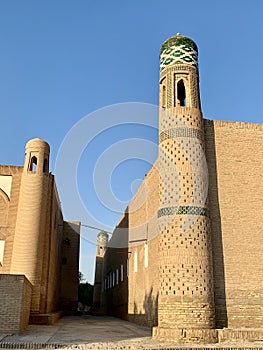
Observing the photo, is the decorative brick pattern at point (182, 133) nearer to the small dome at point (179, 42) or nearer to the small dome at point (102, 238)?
the small dome at point (179, 42)

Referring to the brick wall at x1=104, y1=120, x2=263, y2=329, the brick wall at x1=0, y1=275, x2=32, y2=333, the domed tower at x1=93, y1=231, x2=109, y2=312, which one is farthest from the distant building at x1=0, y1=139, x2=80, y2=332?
the domed tower at x1=93, y1=231, x2=109, y2=312

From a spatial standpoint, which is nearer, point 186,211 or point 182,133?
point 186,211

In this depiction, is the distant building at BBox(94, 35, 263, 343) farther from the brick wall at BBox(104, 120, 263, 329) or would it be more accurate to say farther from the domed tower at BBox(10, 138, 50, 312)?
the domed tower at BBox(10, 138, 50, 312)

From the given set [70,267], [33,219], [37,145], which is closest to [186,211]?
[33,219]

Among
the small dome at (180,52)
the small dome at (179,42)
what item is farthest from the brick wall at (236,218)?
the small dome at (179,42)

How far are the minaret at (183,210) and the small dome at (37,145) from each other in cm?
599

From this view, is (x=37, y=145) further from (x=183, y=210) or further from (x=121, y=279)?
(x=121, y=279)

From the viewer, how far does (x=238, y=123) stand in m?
12.2

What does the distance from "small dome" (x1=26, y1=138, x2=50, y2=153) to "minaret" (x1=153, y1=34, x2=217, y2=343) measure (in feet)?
19.7

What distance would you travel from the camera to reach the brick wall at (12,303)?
33.1ft

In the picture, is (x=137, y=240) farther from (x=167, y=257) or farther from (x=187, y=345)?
(x=187, y=345)

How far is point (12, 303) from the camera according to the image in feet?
33.9

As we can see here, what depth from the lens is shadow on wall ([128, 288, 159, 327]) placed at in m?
12.9

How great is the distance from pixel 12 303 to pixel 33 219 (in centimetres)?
468
